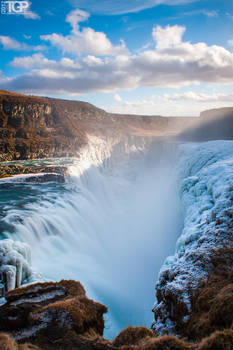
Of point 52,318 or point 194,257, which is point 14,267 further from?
point 194,257

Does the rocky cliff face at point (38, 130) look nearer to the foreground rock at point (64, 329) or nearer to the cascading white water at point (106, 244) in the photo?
the cascading white water at point (106, 244)

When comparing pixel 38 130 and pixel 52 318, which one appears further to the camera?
pixel 38 130

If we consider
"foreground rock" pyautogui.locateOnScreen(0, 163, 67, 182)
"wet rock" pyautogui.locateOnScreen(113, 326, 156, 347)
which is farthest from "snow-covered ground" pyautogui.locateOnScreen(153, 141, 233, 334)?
"foreground rock" pyautogui.locateOnScreen(0, 163, 67, 182)

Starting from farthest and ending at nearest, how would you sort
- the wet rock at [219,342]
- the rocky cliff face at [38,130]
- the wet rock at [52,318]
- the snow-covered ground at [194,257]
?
1. the rocky cliff face at [38,130]
2. the snow-covered ground at [194,257]
3. the wet rock at [52,318]
4. the wet rock at [219,342]

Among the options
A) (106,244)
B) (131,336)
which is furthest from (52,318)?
(106,244)

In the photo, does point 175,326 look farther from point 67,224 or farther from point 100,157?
point 100,157

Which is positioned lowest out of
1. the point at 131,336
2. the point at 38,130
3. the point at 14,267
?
the point at 14,267

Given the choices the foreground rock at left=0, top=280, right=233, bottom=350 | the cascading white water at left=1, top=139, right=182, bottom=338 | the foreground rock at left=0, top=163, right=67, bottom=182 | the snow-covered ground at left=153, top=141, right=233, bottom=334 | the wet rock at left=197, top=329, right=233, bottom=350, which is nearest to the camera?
the wet rock at left=197, top=329, right=233, bottom=350

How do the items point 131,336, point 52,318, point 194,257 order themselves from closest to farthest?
point 131,336 < point 52,318 < point 194,257

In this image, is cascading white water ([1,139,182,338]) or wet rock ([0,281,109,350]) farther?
cascading white water ([1,139,182,338])

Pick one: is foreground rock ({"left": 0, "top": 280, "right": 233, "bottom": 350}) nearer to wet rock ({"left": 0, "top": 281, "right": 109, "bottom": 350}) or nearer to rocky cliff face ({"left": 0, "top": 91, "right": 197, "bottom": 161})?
wet rock ({"left": 0, "top": 281, "right": 109, "bottom": 350})

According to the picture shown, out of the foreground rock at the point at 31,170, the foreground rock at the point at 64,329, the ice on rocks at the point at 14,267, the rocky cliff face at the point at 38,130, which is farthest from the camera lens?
the rocky cliff face at the point at 38,130

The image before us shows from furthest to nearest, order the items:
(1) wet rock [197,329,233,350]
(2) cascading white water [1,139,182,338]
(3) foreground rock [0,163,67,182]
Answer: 1. (3) foreground rock [0,163,67,182]
2. (2) cascading white water [1,139,182,338]
3. (1) wet rock [197,329,233,350]

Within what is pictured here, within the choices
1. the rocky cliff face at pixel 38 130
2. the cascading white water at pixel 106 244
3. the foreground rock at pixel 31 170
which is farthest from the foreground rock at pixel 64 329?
the rocky cliff face at pixel 38 130
